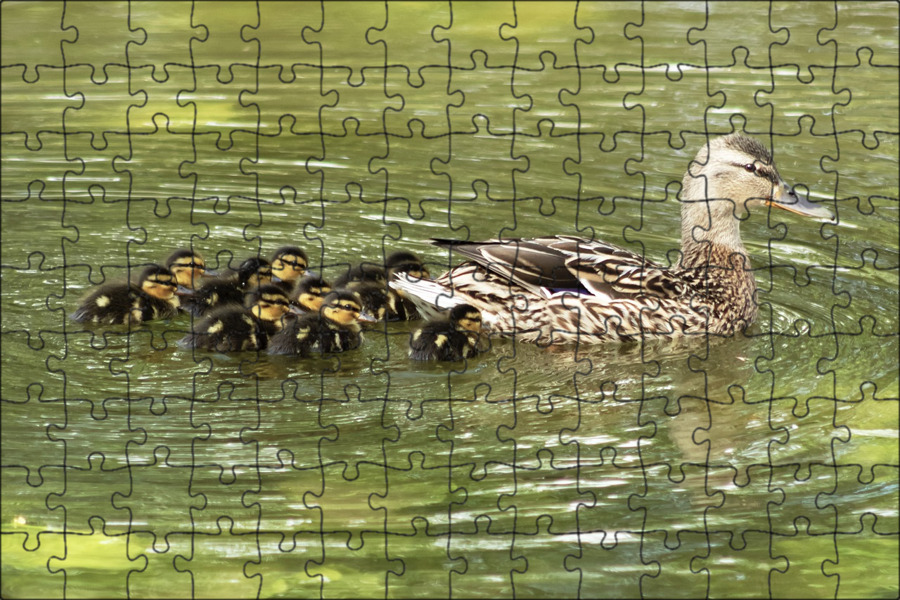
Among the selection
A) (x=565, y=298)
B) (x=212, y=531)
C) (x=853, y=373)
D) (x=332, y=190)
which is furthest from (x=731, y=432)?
(x=332, y=190)

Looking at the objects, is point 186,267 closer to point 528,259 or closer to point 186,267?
point 186,267

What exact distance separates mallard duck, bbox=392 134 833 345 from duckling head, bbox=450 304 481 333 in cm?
21

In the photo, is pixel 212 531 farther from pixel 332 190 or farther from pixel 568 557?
pixel 332 190

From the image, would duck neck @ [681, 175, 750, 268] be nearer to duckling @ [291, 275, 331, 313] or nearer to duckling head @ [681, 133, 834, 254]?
duckling head @ [681, 133, 834, 254]

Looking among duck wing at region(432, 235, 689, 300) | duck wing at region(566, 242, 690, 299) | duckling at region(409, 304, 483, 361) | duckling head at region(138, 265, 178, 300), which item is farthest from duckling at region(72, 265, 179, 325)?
duck wing at region(566, 242, 690, 299)

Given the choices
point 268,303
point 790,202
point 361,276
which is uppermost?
point 790,202

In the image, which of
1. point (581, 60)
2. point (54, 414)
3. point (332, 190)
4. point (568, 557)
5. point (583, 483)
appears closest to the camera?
point (568, 557)

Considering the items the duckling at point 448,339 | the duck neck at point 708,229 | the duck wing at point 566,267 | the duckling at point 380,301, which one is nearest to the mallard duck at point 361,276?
the duckling at point 380,301

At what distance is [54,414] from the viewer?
17.6 ft

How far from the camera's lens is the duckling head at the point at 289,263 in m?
6.92

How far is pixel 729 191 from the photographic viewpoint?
671 cm

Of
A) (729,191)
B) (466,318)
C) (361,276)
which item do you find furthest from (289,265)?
(729,191)

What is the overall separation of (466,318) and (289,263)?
3.72ft

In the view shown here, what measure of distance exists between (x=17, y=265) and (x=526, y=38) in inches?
208
